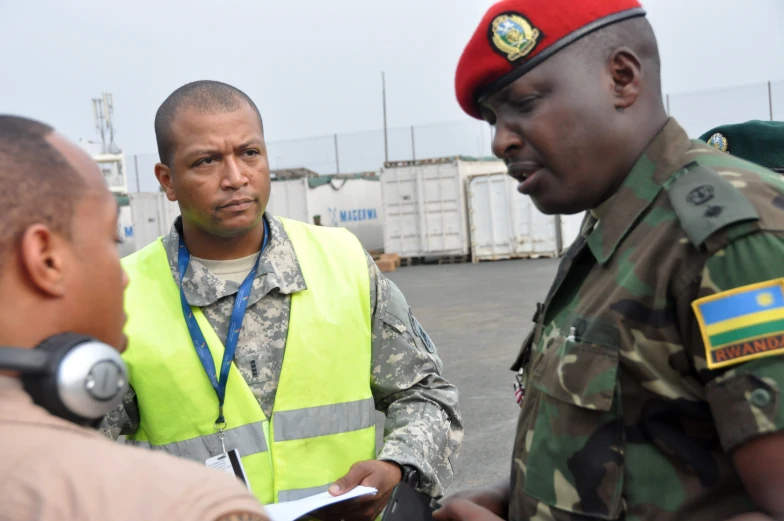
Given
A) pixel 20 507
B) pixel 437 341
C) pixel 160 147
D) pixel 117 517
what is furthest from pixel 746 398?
pixel 437 341

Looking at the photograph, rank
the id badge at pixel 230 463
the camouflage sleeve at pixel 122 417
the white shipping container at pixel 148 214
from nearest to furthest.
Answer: the id badge at pixel 230 463
the camouflage sleeve at pixel 122 417
the white shipping container at pixel 148 214

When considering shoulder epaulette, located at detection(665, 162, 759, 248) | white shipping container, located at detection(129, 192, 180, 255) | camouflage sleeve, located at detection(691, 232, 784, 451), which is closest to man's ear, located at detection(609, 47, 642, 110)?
shoulder epaulette, located at detection(665, 162, 759, 248)

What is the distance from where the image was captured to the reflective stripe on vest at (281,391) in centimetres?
225

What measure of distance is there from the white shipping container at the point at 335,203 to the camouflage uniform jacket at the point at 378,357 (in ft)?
58.0

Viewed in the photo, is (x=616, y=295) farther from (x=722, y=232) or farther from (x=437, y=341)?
(x=437, y=341)

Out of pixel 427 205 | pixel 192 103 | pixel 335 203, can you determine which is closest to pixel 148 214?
pixel 335 203

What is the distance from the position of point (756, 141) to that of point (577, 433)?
2068mm

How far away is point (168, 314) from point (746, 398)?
1.72 metres

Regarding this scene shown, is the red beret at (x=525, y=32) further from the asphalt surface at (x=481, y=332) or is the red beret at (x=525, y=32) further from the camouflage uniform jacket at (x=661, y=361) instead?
the asphalt surface at (x=481, y=332)

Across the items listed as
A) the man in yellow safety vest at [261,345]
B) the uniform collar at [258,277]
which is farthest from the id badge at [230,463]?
the uniform collar at [258,277]

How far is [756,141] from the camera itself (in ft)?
9.82

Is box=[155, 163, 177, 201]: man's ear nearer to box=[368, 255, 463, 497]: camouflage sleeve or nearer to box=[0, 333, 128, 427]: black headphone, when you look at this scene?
box=[368, 255, 463, 497]: camouflage sleeve

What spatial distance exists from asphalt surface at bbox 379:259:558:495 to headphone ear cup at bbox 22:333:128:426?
12.6ft

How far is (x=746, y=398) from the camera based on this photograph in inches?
46.1
